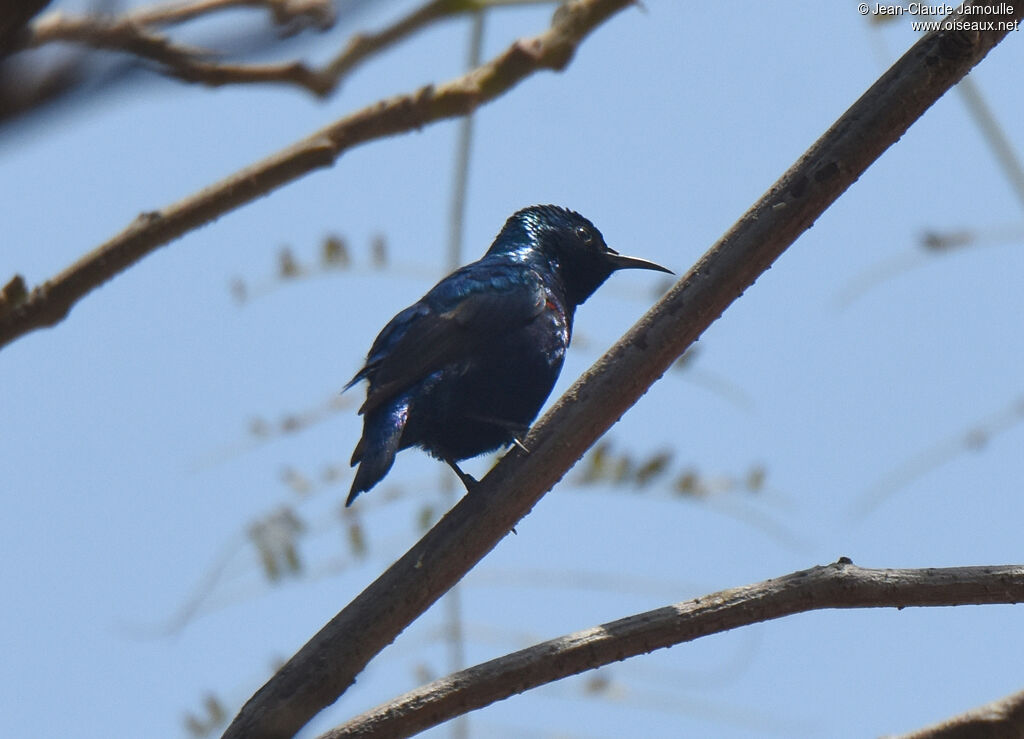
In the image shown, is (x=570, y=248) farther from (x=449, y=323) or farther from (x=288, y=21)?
(x=288, y=21)

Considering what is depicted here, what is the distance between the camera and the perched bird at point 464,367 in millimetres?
4398

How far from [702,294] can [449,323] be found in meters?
1.60

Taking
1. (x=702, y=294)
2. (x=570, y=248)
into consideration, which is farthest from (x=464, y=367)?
(x=702, y=294)

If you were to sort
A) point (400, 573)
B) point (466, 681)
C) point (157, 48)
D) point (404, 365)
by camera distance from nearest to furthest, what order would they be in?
point (157, 48)
point (466, 681)
point (400, 573)
point (404, 365)

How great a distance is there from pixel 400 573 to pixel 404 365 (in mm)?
1501

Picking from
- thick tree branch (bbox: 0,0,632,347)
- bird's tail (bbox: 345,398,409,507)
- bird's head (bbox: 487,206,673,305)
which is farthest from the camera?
bird's head (bbox: 487,206,673,305)

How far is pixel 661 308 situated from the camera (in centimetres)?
329

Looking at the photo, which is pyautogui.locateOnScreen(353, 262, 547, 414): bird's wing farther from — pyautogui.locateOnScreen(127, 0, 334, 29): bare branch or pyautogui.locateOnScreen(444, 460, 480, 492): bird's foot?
pyautogui.locateOnScreen(127, 0, 334, 29): bare branch

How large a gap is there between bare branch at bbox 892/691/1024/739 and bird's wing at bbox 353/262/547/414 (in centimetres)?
225

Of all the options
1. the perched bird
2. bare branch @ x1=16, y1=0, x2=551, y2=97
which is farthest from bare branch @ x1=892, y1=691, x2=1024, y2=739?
bare branch @ x1=16, y1=0, x2=551, y2=97

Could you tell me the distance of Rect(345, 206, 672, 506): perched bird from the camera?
4.40m

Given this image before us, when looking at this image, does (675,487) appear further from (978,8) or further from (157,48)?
(157,48)

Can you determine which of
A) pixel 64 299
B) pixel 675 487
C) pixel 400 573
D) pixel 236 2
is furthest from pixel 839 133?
pixel 675 487

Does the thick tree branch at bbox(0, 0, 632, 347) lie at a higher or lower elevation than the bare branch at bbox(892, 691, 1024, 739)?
higher
